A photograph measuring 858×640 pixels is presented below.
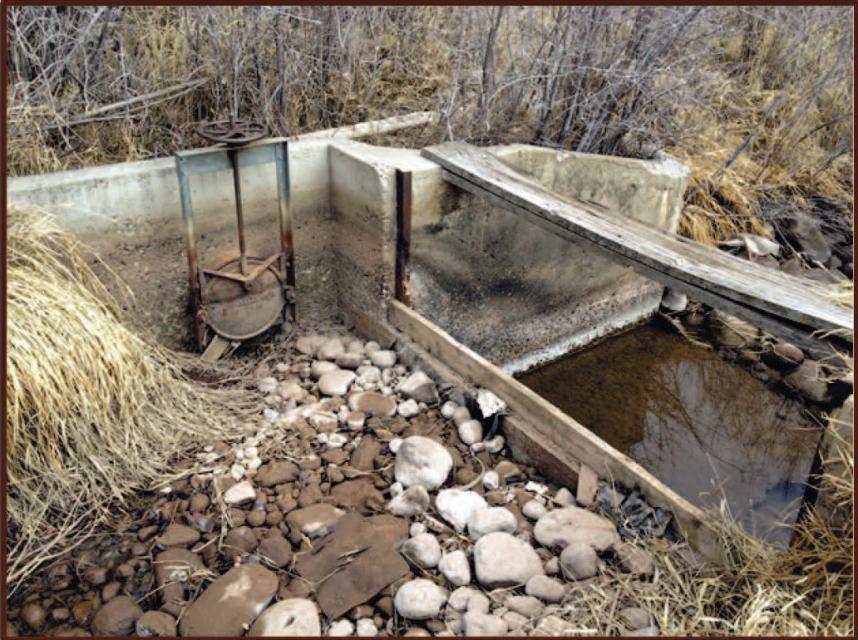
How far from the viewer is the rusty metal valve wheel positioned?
407 cm

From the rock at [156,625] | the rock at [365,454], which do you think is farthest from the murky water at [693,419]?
the rock at [156,625]

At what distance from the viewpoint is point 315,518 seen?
134 inches

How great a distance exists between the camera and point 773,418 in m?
5.09

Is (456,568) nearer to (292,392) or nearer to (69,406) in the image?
(292,392)

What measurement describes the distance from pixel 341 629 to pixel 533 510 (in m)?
0.97

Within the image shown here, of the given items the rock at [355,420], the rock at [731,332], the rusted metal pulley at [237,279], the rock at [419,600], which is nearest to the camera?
the rock at [419,600]

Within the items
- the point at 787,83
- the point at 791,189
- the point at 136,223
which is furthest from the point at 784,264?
the point at 136,223

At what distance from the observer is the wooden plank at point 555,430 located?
3.20 m

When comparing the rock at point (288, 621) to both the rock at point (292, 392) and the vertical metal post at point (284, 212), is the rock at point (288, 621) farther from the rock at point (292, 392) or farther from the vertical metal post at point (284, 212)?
the vertical metal post at point (284, 212)

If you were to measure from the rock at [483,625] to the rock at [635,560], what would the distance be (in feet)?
1.46

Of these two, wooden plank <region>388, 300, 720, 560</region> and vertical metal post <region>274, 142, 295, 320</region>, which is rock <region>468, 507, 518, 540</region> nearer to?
wooden plank <region>388, 300, 720, 560</region>

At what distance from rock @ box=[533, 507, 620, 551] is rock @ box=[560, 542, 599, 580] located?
5 cm

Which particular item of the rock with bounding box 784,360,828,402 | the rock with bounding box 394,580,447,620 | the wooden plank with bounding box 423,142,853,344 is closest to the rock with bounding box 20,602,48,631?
the rock with bounding box 394,580,447,620

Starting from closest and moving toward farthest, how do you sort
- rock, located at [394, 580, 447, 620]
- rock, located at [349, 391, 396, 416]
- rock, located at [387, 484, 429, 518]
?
rock, located at [394, 580, 447, 620] → rock, located at [387, 484, 429, 518] → rock, located at [349, 391, 396, 416]
